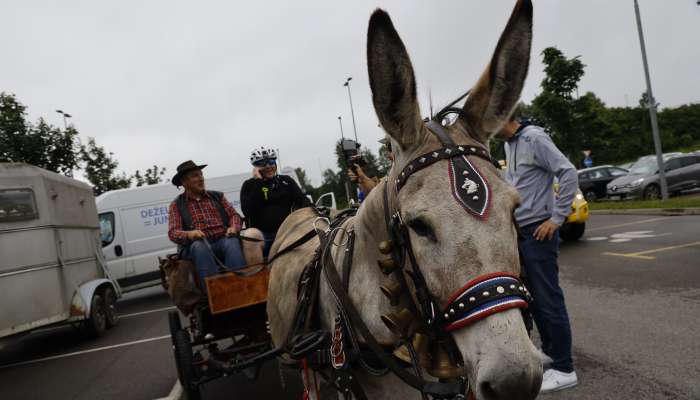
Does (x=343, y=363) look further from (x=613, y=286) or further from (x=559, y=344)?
(x=613, y=286)

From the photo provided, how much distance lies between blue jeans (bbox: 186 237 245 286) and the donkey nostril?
2889mm

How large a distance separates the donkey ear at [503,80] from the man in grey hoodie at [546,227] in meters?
1.73

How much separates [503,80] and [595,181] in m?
21.1

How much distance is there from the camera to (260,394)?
4.23 m

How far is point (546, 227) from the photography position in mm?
3062

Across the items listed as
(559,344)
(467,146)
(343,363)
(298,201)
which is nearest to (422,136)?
(467,146)

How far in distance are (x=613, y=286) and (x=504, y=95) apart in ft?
18.0

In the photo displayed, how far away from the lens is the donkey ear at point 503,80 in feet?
5.22

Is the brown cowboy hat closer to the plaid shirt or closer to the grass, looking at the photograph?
the plaid shirt

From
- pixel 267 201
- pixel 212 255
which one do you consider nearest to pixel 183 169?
pixel 267 201

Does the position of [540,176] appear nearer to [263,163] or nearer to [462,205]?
[462,205]

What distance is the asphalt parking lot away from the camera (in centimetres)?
332

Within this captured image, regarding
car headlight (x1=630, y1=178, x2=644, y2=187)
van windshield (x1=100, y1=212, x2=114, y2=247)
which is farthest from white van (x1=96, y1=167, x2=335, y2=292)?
car headlight (x1=630, y1=178, x2=644, y2=187)

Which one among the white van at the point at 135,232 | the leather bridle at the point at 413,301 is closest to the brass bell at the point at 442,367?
the leather bridle at the point at 413,301
